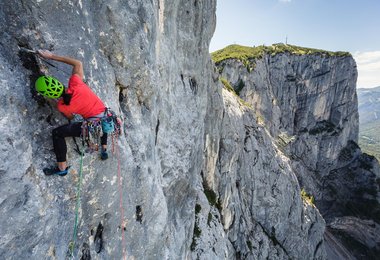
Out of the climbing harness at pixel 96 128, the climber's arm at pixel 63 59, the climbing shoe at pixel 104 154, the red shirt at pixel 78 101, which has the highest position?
the climber's arm at pixel 63 59

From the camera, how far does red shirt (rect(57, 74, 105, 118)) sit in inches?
311

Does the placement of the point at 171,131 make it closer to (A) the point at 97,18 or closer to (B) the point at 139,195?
(B) the point at 139,195

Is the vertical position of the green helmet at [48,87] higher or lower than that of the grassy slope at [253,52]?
lower

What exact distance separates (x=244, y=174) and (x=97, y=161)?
126ft

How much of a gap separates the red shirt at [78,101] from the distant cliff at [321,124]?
82.8 m

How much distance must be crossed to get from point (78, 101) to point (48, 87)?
0.93 meters

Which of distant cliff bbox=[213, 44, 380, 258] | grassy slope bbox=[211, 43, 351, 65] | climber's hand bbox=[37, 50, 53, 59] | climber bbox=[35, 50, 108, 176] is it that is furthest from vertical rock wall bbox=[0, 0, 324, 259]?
distant cliff bbox=[213, 44, 380, 258]

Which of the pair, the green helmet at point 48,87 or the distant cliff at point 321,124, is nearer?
the green helmet at point 48,87

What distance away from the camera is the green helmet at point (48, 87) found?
723cm

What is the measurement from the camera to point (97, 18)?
994 centimetres

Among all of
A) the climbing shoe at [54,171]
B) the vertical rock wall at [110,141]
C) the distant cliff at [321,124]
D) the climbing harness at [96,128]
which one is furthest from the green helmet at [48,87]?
the distant cliff at [321,124]

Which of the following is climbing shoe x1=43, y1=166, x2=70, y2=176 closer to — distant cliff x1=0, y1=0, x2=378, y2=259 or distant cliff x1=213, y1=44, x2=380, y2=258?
distant cliff x1=0, y1=0, x2=378, y2=259

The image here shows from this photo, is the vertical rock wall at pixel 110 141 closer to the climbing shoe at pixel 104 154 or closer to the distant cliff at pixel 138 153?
the distant cliff at pixel 138 153

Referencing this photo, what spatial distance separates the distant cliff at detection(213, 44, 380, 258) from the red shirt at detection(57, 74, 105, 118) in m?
82.8
